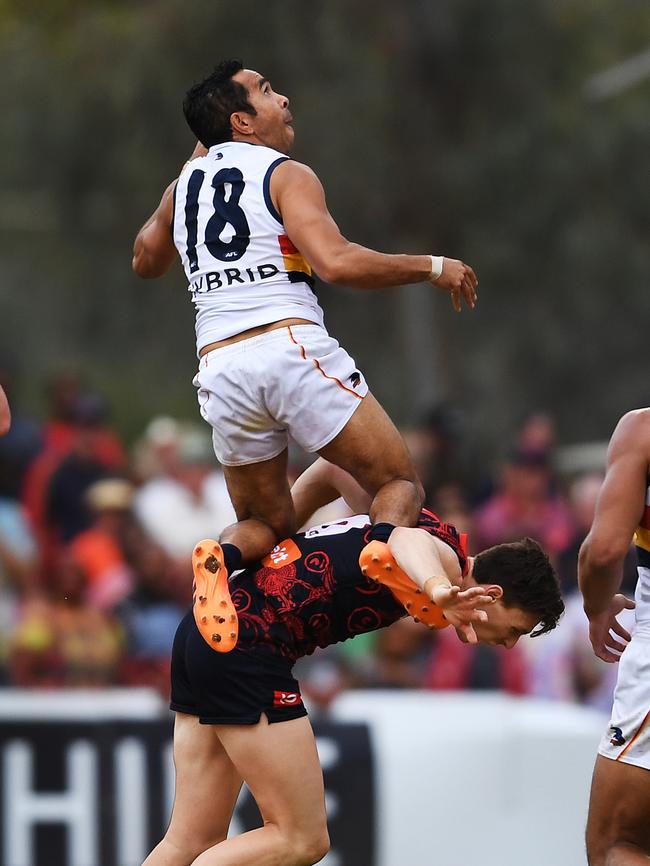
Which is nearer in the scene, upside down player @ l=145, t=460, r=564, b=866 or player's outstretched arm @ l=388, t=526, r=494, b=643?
player's outstretched arm @ l=388, t=526, r=494, b=643

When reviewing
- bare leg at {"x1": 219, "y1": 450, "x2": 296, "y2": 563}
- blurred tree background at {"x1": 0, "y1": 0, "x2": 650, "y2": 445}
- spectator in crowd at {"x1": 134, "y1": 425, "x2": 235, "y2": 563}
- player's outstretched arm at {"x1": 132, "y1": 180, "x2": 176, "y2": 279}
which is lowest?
bare leg at {"x1": 219, "y1": 450, "x2": 296, "y2": 563}

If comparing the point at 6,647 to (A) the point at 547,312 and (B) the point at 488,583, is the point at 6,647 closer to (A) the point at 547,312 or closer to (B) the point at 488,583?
(B) the point at 488,583

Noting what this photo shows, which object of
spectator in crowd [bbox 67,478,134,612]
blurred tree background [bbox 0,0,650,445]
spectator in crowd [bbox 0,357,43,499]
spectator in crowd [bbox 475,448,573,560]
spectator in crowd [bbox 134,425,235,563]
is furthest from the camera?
blurred tree background [bbox 0,0,650,445]

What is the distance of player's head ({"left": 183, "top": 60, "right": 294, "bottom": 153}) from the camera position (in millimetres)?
5789

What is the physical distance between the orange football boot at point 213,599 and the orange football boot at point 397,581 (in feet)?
1.63

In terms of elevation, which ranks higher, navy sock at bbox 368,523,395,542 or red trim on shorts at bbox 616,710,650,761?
navy sock at bbox 368,523,395,542

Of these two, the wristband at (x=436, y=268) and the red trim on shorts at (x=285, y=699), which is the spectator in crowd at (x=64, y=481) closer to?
the red trim on shorts at (x=285, y=699)

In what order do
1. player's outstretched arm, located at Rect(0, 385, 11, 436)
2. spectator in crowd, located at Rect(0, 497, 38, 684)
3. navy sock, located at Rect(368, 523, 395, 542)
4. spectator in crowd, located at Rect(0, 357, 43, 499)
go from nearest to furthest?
navy sock, located at Rect(368, 523, 395, 542) < player's outstretched arm, located at Rect(0, 385, 11, 436) < spectator in crowd, located at Rect(0, 497, 38, 684) < spectator in crowd, located at Rect(0, 357, 43, 499)

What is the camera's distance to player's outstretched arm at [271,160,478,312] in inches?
215

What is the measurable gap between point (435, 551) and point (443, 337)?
1211cm

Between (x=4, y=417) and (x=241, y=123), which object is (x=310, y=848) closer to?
(x=4, y=417)

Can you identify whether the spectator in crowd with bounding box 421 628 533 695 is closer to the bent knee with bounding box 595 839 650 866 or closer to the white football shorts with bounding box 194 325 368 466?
the bent knee with bounding box 595 839 650 866

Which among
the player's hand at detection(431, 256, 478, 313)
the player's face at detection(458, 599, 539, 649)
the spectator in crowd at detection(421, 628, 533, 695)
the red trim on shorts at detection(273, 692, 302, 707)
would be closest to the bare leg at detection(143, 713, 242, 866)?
the red trim on shorts at detection(273, 692, 302, 707)

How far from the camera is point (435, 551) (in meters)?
5.47
